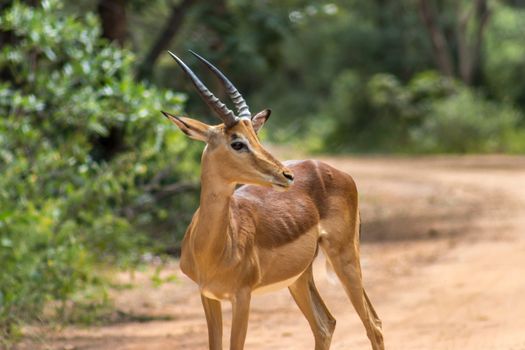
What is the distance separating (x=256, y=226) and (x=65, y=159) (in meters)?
4.04

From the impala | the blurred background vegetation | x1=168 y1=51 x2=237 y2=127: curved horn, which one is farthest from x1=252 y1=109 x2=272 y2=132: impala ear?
the blurred background vegetation

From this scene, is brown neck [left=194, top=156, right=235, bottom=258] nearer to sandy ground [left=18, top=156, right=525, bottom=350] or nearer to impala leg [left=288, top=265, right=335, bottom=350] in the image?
impala leg [left=288, top=265, right=335, bottom=350]

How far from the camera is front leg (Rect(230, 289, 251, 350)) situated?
211 inches

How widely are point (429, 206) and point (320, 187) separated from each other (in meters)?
10.4

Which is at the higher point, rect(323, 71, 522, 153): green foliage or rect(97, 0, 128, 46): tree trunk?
rect(97, 0, 128, 46): tree trunk

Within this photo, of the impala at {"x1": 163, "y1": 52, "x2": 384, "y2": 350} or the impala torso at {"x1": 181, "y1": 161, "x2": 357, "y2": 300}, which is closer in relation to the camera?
the impala at {"x1": 163, "y1": 52, "x2": 384, "y2": 350}

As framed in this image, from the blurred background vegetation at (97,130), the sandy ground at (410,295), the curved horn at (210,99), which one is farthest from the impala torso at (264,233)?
the blurred background vegetation at (97,130)

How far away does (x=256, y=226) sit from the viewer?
18.9ft

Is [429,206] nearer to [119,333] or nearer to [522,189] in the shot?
[522,189]

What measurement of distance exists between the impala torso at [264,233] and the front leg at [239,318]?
0.05m

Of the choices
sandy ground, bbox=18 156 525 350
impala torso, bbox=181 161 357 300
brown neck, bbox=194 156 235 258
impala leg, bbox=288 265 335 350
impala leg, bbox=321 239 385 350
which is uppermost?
brown neck, bbox=194 156 235 258

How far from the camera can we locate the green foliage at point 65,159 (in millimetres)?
8516

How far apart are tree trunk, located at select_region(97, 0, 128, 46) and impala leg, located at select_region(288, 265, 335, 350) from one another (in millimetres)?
6870

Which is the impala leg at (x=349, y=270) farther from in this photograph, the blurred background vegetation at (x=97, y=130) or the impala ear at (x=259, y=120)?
the blurred background vegetation at (x=97, y=130)
